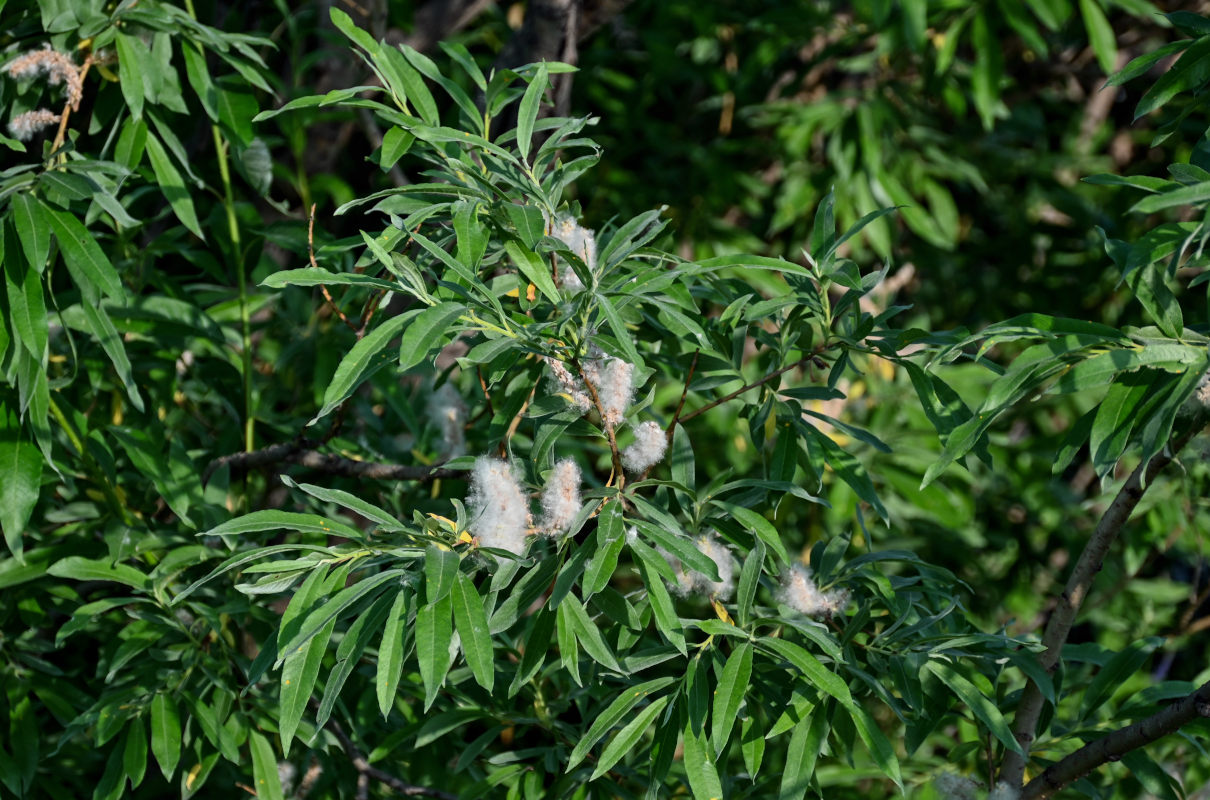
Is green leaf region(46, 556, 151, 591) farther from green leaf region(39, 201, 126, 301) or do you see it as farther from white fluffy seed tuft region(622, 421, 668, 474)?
white fluffy seed tuft region(622, 421, 668, 474)

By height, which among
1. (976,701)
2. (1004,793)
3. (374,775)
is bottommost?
(374,775)

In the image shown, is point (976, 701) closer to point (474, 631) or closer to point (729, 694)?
point (729, 694)

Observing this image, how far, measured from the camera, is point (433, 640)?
0.77 metres

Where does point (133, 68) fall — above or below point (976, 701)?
above

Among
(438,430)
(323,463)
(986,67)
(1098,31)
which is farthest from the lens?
Answer: (986,67)

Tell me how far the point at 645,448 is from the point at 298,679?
0.34m

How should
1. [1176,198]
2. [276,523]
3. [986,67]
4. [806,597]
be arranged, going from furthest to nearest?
[986,67]
[806,597]
[276,523]
[1176,198]

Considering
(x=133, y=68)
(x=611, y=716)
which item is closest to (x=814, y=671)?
(x=611, y=716)

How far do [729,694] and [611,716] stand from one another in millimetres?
109

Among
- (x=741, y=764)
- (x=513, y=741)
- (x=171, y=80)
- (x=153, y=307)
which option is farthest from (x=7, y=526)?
(x=741, y=764)

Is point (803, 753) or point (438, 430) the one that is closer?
point (803, 753)

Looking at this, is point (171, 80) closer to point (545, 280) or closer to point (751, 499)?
point (545, 280)

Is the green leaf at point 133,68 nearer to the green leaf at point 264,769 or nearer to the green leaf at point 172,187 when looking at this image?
the green leaf at point 172,187

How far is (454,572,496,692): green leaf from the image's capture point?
2.56 feet
